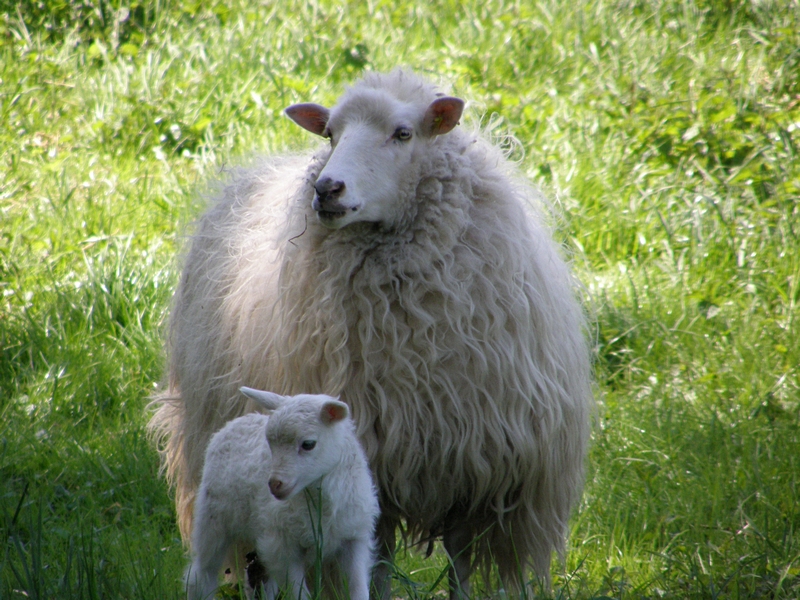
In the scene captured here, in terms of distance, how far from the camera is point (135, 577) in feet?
8.70

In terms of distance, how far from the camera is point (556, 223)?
3.63m

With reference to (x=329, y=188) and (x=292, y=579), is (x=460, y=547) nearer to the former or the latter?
(x=292, y=579)

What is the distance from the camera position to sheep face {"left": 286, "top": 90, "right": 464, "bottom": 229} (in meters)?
2.65

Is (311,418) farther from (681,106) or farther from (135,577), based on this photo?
(681,106)

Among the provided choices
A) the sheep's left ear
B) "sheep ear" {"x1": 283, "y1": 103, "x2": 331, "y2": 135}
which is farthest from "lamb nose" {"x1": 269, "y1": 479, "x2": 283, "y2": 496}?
"sheep ear" {"x1": 283, "y1": 103, "x2": 331, "y2": 135}

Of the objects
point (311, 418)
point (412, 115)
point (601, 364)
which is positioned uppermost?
point (412, 115)

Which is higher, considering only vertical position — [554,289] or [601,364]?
[554,289]

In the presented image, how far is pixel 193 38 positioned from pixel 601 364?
4495 millimetres

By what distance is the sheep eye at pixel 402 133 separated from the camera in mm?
2834

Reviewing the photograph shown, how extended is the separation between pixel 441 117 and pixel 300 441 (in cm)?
133

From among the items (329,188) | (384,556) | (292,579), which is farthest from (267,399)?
(384,556)

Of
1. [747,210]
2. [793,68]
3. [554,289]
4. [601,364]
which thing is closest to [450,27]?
[793,68]

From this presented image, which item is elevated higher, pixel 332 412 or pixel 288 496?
pixel 332 412

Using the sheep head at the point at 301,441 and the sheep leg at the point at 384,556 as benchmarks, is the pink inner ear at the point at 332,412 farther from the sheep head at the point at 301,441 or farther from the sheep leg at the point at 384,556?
the sheep leg at the point at 384,556
